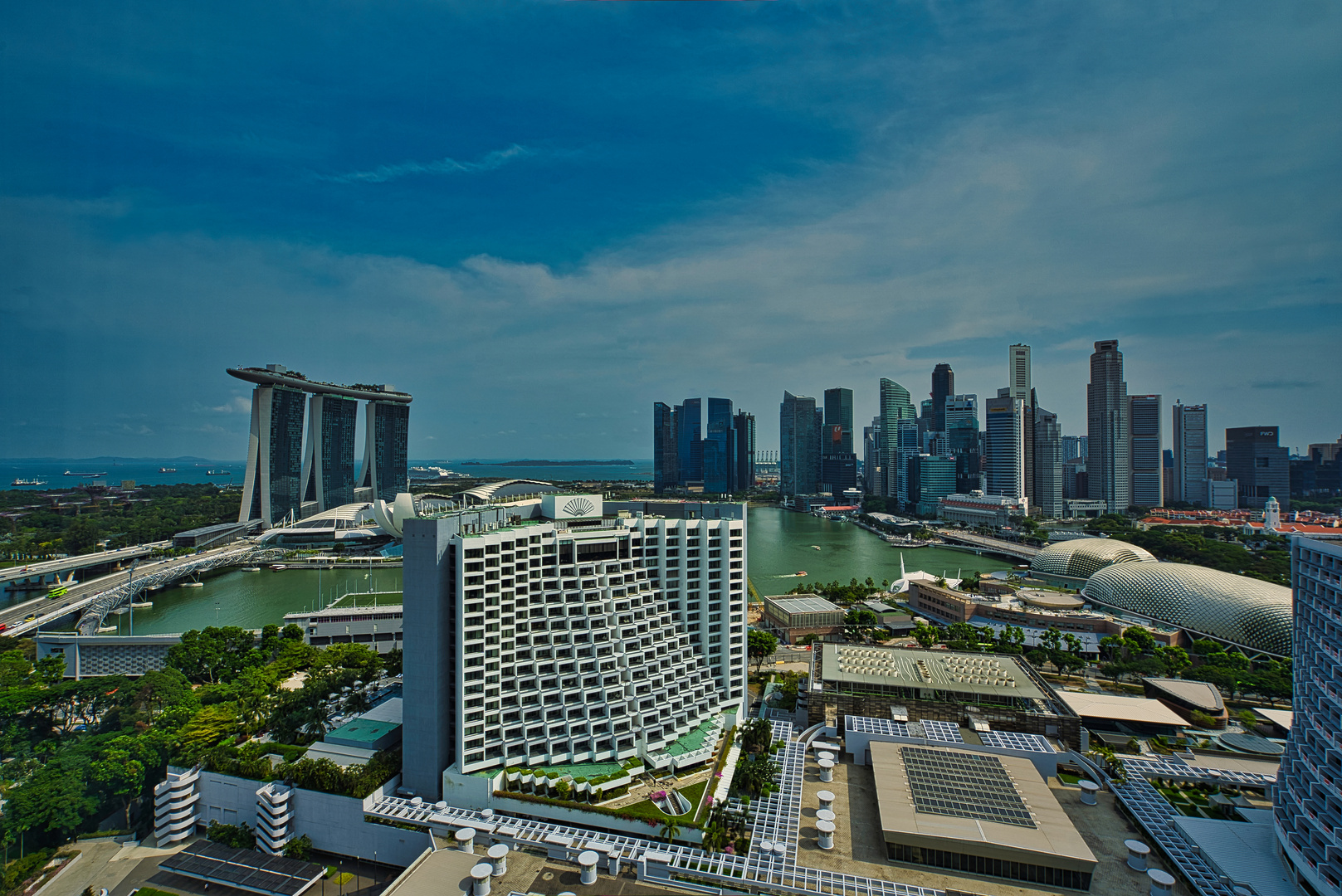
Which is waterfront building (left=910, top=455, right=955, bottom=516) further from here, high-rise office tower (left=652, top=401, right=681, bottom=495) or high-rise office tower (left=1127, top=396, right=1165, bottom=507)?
high-rise office tower (left=652, top=401, right=681, bottom=495)

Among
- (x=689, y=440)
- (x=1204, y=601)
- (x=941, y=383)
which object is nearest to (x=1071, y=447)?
(x=941, y=383)

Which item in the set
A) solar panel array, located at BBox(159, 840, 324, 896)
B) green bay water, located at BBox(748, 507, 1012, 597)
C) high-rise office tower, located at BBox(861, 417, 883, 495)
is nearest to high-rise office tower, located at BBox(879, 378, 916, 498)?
high-rise office tower, located at BBox(861, 417, 883, 495)

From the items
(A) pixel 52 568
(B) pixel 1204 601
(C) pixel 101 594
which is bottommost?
(C) pixel 101 594

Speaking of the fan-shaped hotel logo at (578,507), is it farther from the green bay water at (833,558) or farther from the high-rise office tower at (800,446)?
the high-rise office tower at (800,446)

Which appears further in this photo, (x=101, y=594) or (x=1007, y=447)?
(x=1007, y=447)

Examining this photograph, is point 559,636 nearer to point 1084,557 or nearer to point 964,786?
point 964,786

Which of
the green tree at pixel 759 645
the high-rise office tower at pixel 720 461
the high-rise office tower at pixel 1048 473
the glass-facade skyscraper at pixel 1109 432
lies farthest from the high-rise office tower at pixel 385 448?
the glass-facade skyscraper at pixel 1109 432
